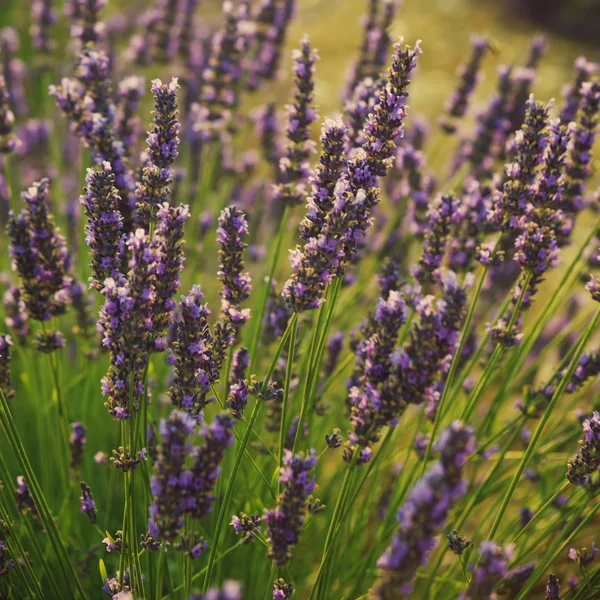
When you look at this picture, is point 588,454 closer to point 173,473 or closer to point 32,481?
point 173,473

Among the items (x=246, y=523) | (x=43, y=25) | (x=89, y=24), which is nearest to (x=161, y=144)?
(x=246, y=523)

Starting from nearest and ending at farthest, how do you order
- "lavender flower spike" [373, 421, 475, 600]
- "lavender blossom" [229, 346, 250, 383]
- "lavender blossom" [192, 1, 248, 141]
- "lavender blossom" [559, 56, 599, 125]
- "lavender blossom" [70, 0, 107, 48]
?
"lavender flower spike" [373, 421, 475, 600] < "lavender blossom" [229, 346, 250, 383] < "lavender blossom" [559, 56, 599, 125] < "lavender blossom" [70, 0, 107, 48] < "lavender blossom" [192, 1, 248, 141]

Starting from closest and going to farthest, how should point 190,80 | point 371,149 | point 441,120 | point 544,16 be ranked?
point 371,149, point 441,120, point 190,80, point 544,16

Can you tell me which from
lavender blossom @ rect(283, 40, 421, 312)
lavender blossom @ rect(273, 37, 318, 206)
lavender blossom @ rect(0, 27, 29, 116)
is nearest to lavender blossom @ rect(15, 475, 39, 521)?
lavender blossom @ rect(283, 40, 421, 312)

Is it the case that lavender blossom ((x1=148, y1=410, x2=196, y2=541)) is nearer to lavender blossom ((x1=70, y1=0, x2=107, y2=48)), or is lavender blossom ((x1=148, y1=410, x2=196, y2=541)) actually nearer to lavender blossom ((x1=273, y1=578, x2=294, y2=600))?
lavender blossom ((x1=273, y1=578, x2=294, y2=600))

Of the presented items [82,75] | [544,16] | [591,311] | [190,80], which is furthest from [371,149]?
[544,16]

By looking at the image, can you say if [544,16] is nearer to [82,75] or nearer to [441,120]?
[441,120]

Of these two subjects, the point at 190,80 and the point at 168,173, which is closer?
the point at 168,173

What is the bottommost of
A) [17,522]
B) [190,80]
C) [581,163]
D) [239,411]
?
[17,522]
